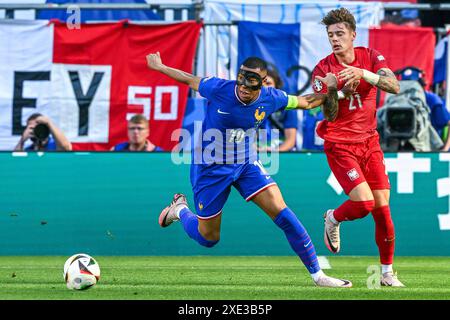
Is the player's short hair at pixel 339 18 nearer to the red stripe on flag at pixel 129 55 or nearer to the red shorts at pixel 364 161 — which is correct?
the red shorts at pixel 364 161

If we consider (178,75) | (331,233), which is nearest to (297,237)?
(331,233)

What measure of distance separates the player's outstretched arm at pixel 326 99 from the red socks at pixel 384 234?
113 cm

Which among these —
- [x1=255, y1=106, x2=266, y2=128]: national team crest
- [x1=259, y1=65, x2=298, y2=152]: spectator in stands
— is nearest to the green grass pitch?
[x1=255, y1=106, x2=266, y2=128]: national team crest

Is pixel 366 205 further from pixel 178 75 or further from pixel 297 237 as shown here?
pixel 178 75

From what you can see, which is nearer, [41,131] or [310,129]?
[41,131]

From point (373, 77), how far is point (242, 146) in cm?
146

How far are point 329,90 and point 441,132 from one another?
6.24 metres

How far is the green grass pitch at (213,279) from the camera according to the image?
9.92 metres

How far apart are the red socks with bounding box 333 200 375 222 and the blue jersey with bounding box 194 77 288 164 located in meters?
1.14

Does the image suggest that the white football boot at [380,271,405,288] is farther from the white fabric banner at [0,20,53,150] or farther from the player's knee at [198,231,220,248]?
the white fabric banner at [0,20,53,150]

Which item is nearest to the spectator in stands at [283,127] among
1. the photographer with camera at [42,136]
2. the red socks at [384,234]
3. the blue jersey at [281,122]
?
the blue jersey at [281,122]

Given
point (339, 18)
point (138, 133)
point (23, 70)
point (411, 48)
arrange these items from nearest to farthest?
point (339, 18)
point (138, 133)
point (23, 70)
point (411, 48)

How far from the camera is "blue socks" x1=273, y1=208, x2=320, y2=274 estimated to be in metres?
10.7

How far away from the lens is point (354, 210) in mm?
11297
